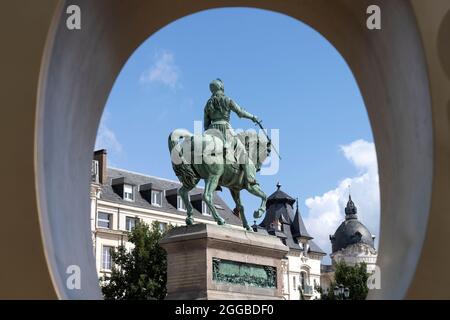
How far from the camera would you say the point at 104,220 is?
158ft

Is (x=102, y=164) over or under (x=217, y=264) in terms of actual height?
over

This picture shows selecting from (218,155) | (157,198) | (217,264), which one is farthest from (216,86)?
(157,198)

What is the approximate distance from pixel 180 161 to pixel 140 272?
942 inches

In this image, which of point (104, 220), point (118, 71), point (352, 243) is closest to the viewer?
point (118, 71)

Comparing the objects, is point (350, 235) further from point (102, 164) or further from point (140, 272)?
point (140, 272)

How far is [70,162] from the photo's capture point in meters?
8.23

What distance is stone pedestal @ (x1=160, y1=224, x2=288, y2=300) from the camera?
1517 cm

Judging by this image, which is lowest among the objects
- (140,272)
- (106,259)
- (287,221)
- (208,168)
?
(140,272)

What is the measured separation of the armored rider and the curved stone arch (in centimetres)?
691

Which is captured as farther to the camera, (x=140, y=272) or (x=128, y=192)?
(x=128, y=192)

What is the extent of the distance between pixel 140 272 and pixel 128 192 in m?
13.3

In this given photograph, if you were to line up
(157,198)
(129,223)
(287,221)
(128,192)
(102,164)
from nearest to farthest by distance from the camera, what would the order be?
(129,223)
(102,164)
(128,192)
(157,198)
(287,221)

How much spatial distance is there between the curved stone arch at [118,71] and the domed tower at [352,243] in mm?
77466

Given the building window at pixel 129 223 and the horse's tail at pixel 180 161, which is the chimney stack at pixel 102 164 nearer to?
the building window at pixel 129 223
